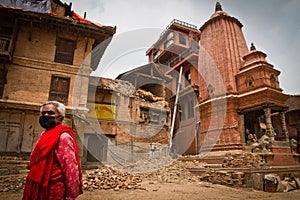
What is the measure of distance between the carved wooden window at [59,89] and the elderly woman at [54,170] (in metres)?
10.7

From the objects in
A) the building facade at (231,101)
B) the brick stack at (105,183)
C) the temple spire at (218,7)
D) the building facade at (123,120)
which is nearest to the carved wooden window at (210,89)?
the building facade at (231,101)

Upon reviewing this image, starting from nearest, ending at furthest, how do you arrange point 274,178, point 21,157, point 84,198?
point 84,198, point 274,178, point 21,157

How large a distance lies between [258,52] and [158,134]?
11.3m

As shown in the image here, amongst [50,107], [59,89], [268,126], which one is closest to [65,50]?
[59,89]

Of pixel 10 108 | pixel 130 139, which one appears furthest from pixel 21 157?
pixel 130 139

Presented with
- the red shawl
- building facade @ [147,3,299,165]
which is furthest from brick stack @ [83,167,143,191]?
building facade @ [147,3,299,165]

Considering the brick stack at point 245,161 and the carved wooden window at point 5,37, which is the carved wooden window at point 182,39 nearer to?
the brick stack at point 245,161

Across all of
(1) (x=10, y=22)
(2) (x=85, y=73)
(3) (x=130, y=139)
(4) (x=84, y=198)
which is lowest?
(4) (x=84, y=198)

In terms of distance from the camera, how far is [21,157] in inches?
426

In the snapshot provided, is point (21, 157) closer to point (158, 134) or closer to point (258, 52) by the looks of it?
point (158, 134)

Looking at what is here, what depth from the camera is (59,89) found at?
41.3ft

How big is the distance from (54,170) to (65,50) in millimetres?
12977

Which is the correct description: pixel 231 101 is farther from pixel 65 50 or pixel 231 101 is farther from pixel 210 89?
pixel 65 50

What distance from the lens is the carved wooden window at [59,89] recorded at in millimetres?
12297
